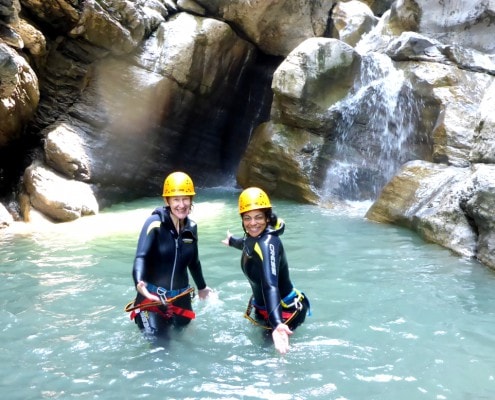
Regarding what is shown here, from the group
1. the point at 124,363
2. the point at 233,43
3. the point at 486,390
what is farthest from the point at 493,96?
the point at 233,43

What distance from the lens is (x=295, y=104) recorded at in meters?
12.4

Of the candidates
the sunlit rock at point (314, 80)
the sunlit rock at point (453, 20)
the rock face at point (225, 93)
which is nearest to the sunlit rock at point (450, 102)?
the rock face at point (225, 93)

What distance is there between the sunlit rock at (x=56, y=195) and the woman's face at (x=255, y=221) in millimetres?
7345

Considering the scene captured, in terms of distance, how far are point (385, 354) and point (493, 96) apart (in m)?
6.08

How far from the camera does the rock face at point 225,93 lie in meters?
10.5

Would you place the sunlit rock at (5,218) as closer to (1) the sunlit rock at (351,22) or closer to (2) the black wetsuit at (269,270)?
(2) the black wetsuit at (269,270)

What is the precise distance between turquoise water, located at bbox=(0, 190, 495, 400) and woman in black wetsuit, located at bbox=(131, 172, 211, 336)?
0.26 meters

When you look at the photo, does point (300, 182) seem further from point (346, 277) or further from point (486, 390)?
point (486, 390)

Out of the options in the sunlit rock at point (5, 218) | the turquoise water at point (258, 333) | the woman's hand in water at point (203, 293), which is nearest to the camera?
the turquoise water at point (258, 333)

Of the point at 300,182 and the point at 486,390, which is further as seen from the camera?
the point at 300,182

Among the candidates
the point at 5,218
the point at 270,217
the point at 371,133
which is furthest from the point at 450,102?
the point at 5,218

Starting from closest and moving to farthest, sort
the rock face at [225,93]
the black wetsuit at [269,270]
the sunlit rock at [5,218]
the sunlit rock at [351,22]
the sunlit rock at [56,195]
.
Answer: the black wetsuit at [269,270] < the sunlit rock at [5,218] < the sunlit rock at [56,195] < the rock face at [225,93] < the sunlit rock at [351,22]

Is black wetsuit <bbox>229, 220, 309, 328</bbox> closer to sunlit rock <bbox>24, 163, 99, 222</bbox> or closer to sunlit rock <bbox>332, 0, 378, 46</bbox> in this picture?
sunlit rock <bbox>24, 163, 99, 222</bbox>

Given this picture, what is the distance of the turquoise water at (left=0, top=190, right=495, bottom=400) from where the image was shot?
327 centimetres
